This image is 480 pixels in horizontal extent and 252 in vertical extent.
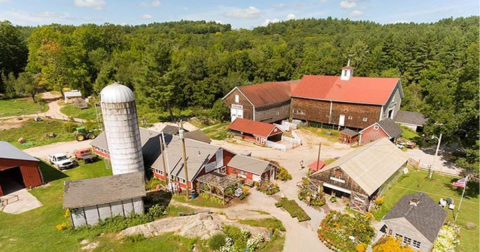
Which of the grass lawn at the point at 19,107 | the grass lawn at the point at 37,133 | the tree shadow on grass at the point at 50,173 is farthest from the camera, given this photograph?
the grass lawn at the point at 19,107

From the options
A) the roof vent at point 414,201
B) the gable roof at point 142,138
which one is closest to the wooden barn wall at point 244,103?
the gable roof at point 142,138

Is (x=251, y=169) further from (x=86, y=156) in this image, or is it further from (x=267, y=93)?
(x=267, y=93)

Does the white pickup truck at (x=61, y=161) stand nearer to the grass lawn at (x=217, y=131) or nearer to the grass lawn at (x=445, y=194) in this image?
the grass lawn at (x=217, y=131)

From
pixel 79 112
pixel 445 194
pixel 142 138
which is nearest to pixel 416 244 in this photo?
pixel 445 194

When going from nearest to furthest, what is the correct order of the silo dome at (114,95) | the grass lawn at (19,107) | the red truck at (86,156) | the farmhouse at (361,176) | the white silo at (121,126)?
the farmhouse at (361,176) → the silo dome at (114,95) → the white silo at (121,126) → the red truck at (86,156) → the grass lawn at (19,107)

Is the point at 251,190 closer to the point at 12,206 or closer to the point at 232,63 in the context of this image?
the point at 12,206

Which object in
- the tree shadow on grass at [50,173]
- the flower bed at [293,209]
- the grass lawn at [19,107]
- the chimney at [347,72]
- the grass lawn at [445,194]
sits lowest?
the grass lawn at [445,194]
